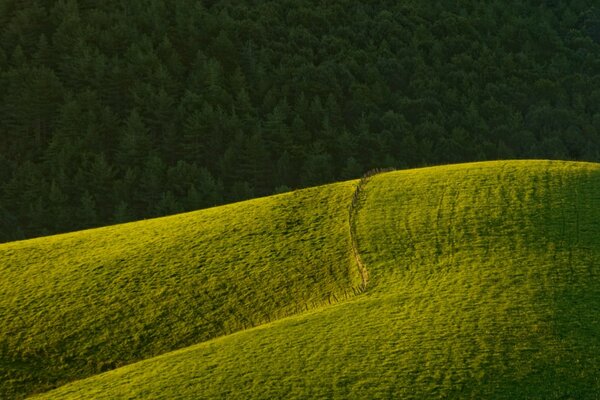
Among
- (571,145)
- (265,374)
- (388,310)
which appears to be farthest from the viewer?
(571,145)

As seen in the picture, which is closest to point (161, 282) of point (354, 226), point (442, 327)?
point (354, 226)

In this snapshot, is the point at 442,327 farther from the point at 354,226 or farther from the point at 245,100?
the point at 245,100

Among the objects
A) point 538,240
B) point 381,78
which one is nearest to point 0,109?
point 381,78

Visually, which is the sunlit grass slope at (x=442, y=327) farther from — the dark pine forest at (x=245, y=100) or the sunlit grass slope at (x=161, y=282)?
the dark pine forest at (x=245, y=100)

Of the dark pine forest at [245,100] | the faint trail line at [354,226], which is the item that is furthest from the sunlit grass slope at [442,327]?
the dark pine forest at [245,100]

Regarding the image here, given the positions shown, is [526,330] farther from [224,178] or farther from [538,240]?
[224,178]

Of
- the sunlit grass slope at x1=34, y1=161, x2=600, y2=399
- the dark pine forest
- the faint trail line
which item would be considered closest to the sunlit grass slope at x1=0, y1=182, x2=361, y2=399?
the faint trail line
